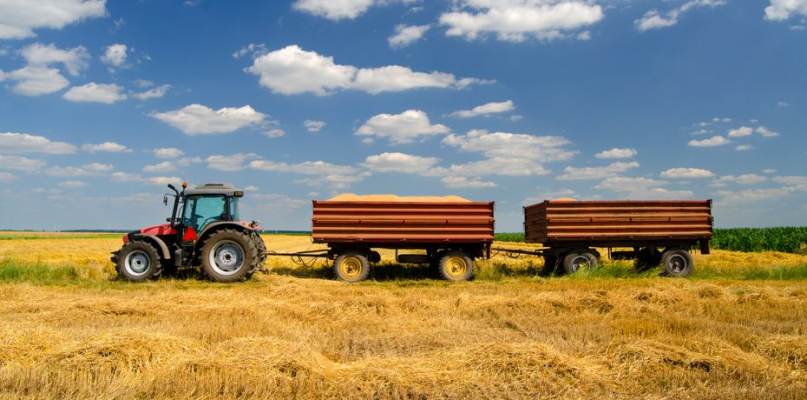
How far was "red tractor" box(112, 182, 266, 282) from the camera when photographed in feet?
38.2

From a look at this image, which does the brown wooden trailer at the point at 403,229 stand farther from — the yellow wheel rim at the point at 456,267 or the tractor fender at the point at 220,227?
the tractor fender at the point at 220,227

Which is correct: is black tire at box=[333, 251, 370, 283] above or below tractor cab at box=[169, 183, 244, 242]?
below

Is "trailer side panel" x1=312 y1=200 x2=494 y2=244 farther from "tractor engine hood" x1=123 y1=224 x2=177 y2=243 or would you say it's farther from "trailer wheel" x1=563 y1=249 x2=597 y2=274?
"tractor engine hood" x1=123 y1=224 x2=177 y2=243

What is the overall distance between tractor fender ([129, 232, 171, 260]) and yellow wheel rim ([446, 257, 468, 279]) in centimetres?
600

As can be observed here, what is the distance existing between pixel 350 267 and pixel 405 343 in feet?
22.9

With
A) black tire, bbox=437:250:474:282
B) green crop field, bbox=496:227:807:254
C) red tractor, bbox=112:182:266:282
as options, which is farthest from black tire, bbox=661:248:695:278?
green crop field, bbox=496:227:807:254

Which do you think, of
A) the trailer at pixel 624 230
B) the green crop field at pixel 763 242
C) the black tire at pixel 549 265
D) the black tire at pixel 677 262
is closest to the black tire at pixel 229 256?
A: the trailer at pixel 624 230

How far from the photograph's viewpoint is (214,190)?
39.3 ft

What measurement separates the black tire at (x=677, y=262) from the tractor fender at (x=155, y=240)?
1133 cm

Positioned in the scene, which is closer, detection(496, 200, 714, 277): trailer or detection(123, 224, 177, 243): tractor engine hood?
detection(123, 224, 177, 243): tractor engine hood

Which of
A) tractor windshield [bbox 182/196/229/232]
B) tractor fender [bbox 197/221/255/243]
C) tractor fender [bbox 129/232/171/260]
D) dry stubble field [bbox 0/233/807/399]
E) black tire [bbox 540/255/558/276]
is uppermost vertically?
tractor windshield [bbox 182/196/229/232]

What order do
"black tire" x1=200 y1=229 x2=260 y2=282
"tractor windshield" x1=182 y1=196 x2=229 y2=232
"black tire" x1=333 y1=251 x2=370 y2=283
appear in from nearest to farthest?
"black tire" x1=200 y1=229 x2=260 y2=282, "tractor windshield" x1=182 y1=196 x2=229 y2=232, "black tire" x1=333 y1=251 x2=370 y2=283

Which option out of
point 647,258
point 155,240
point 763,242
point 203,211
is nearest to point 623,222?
point 647,258

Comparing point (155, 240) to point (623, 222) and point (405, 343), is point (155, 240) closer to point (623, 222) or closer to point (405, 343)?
point (405, 343)
